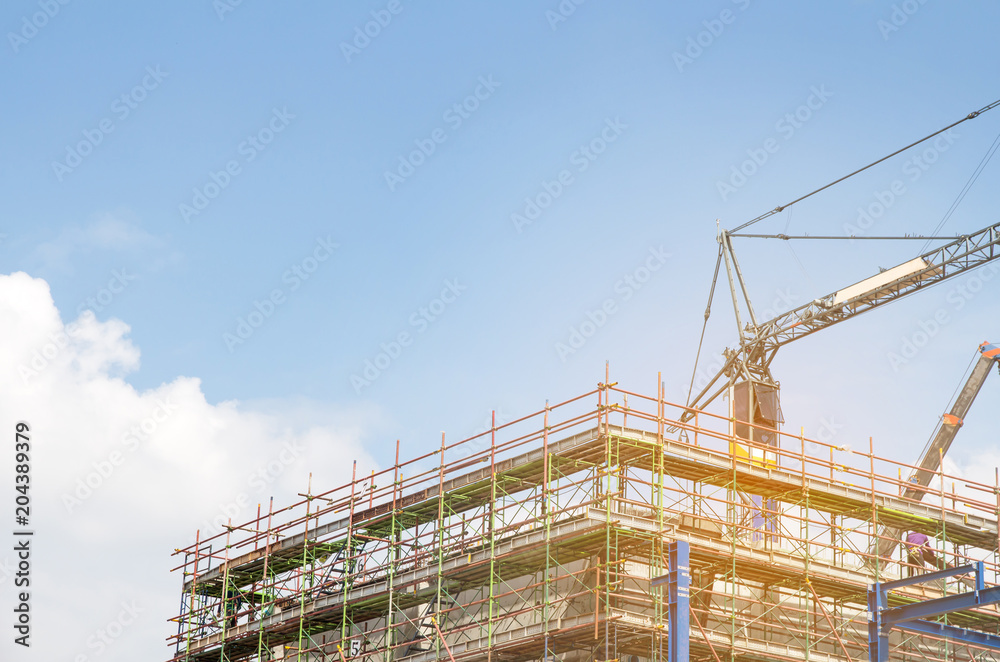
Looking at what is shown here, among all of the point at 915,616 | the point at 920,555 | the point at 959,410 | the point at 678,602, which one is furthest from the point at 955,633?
the point at 959,410

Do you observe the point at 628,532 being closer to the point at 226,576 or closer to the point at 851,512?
the point at 851,512

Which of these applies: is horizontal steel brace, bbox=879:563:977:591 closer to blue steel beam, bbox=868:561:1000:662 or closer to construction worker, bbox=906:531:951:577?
blue steel beam, bbox=868:561:1000:662

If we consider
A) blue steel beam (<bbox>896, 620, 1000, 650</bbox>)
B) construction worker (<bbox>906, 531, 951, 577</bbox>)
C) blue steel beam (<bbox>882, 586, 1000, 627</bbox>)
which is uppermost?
construction worker (<bbox>906, 531, 951, 577</bbox>)

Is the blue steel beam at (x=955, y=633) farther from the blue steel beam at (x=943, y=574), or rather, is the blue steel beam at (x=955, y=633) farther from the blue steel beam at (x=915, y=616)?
the blue steel beam at (x=943, y=574)

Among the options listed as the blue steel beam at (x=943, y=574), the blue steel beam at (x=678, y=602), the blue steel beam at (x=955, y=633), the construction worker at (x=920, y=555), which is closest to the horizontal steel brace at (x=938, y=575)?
the blue steel beam at (x=943, y=574)

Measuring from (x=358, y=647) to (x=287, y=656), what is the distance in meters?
3.15

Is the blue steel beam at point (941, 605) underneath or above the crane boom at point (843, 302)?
underneath

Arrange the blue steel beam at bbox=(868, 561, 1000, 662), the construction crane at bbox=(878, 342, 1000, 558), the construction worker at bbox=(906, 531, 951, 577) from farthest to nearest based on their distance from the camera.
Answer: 1. the construction crane at bbox=(878, 342, 1000, 558)
2. the construction worker at bbox=(906, 531, 951, 577)
3. the blue steel beam at bbox=(868, 561, 1000, 662)

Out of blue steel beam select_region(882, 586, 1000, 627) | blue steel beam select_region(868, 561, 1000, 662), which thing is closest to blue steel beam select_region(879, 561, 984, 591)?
blue steel beam select_region(868, 561, 1000, 662)

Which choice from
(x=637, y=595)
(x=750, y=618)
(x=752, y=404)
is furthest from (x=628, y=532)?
(x=752, y=404)

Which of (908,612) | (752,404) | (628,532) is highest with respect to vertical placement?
(752,404)

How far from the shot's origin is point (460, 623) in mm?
41094

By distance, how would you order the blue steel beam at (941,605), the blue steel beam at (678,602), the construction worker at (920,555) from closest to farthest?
the blue steel beam at (941,605) → the blue steel beam at (678,602) → the construction worker at (920,555)

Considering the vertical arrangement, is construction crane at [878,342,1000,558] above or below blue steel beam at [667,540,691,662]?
above
